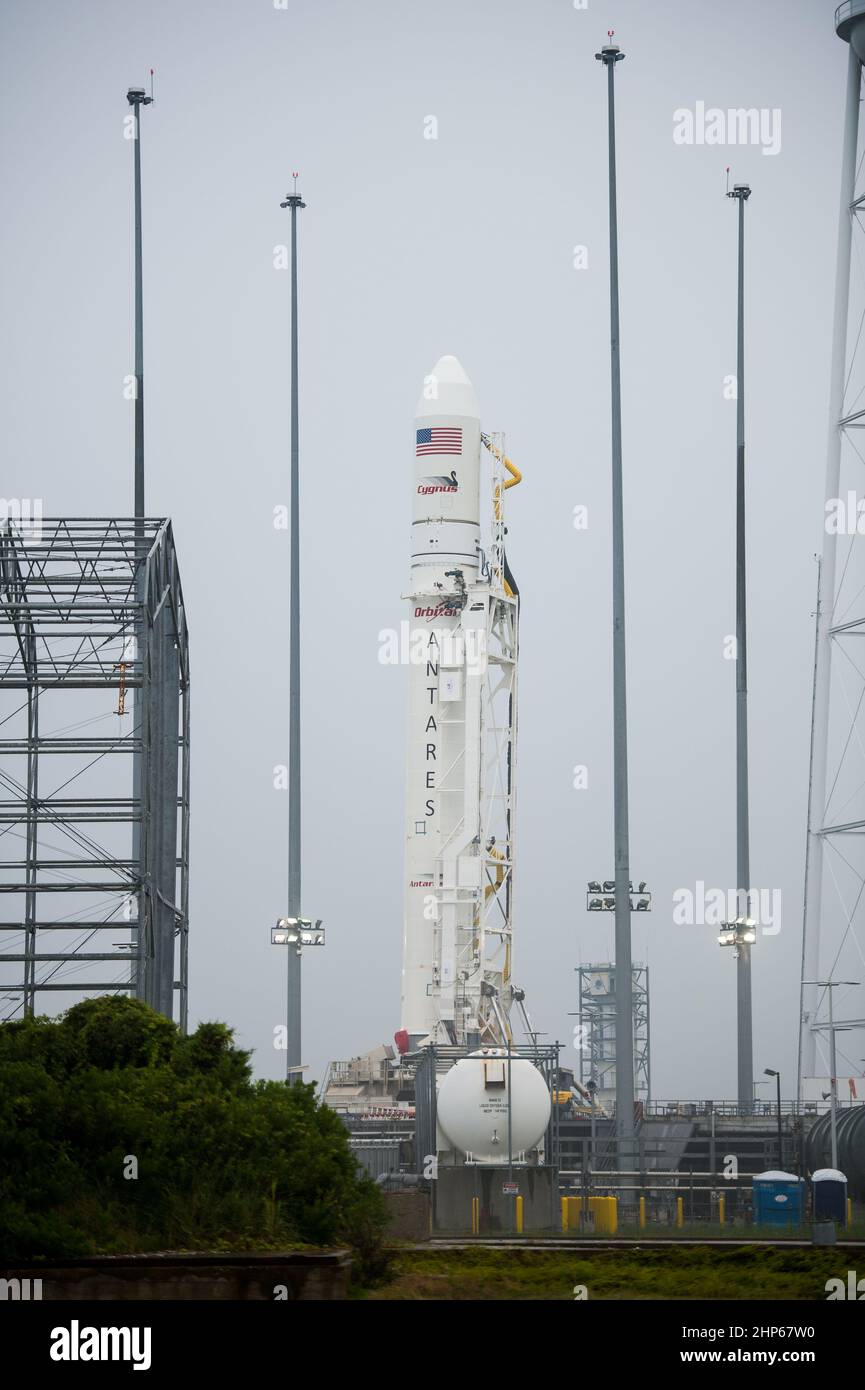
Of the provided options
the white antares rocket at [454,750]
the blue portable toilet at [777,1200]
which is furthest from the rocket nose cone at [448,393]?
the blue portable toilet at [777,1200]

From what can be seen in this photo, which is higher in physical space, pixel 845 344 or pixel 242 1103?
pixel 845 344

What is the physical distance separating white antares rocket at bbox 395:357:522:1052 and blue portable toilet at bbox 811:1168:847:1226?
18223 mm

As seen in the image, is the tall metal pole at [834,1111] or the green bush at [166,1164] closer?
the green bush at [166,1164]

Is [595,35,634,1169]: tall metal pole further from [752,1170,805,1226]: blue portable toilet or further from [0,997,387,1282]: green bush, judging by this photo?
[0,997,387,1282]: green bush

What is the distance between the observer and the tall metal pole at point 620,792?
2025 inches

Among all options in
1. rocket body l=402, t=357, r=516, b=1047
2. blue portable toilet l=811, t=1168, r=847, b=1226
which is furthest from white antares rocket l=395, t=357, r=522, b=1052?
blue portable toilet l=811, t=1168, r=847, b=1226

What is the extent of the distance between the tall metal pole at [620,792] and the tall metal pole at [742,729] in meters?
7.17

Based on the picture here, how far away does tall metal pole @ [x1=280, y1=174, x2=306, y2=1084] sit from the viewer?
57969 millimetres

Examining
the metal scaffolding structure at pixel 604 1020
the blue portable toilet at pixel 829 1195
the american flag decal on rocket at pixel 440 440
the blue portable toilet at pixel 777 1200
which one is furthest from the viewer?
the metal scaffolding structure at pixel 604 1020

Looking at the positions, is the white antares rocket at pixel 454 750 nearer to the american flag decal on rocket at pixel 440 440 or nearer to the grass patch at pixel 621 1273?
the american flag decal on rocket at pixel 440 440
